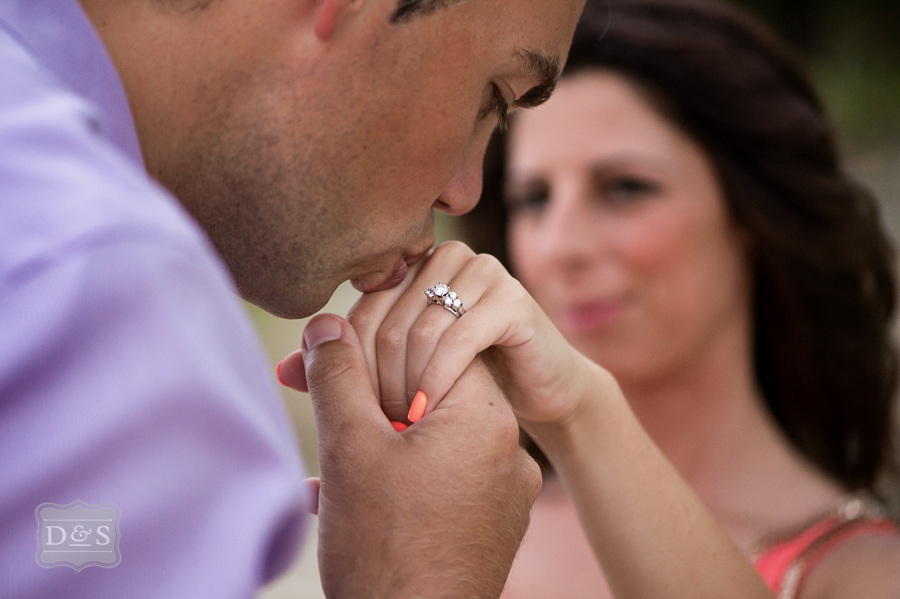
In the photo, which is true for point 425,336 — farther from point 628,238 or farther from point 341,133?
point 628,238

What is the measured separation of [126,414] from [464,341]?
806 millimetres

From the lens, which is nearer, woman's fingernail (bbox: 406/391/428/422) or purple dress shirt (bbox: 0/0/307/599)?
purple dress shirt (bbox: 0/0/307/599)

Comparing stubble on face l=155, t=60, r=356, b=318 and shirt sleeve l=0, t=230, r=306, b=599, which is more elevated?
shirt sleeve l=0, t=230, r=306, b=599

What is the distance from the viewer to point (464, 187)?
150 centimetres

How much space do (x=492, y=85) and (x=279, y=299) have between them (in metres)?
0.52

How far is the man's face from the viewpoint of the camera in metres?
1.21

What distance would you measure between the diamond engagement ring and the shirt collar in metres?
0.61

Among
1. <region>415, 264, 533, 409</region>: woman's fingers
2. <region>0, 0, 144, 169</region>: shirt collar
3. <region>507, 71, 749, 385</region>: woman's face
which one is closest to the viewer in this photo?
<region>0, 0, 144, 169</region>: shirt collar

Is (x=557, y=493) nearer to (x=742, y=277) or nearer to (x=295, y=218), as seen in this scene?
(x=742, y=277)

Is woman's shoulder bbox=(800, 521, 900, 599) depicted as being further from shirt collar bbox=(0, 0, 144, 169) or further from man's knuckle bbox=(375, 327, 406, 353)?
shirt collar bbox=(0, 0, 144, 169)

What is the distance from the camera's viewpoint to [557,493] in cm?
288

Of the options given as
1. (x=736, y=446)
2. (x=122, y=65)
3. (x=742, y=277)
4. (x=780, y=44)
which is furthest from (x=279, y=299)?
(x=780, y=44)

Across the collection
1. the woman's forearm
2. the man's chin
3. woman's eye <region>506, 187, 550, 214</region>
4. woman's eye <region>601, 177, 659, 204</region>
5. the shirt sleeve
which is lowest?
woman's eye <region>506, 187, 550, 214</region>

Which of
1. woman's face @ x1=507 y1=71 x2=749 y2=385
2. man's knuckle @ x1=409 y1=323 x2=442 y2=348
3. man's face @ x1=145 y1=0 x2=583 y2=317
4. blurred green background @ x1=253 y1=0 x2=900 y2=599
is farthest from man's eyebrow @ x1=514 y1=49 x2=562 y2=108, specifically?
blurred green background @ x1=253 y1=0 x2=900 y2=599
